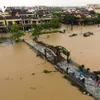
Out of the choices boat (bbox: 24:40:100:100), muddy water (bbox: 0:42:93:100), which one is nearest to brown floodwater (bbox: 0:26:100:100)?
muddy water (bbox: 0:42:93:100)

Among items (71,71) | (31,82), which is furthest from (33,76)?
(71,71)

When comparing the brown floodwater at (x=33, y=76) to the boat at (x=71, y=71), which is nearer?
the boat at (x=71, y=71)

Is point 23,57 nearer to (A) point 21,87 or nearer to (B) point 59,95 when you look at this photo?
(A) point 21,87

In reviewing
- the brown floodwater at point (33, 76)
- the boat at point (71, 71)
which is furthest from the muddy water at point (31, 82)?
the boat at point (71, 71)

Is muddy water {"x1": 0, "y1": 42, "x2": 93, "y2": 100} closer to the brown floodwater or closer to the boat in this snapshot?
the brown floodwater

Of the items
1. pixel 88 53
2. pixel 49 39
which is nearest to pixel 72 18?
pixel 49 39

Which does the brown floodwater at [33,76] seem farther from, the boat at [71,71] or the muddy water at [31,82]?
the boat at [71,71]

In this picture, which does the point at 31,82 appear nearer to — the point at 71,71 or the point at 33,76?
the point at 33,76
